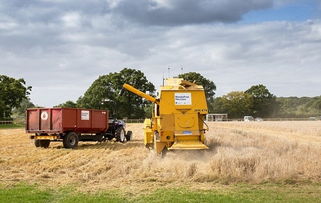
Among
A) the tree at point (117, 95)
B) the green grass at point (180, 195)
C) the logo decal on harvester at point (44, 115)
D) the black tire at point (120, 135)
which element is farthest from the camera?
the tree at point (117, 95)

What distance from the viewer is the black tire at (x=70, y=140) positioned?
22.8 metres

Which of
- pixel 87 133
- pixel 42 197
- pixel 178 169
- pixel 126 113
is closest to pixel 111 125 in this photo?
pixel 87 133

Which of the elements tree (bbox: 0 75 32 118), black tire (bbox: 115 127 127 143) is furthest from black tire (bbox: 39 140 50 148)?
tree (bbox: 0 75 32 118)

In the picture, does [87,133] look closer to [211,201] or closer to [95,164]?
[95,164]

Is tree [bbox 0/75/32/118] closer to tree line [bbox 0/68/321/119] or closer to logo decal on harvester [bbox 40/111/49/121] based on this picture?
tree line [bbox 0/68/321/119]

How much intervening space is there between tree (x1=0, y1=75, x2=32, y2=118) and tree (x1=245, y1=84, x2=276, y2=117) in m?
59.1

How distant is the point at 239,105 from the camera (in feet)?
347

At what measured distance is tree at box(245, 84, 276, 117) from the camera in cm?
10819

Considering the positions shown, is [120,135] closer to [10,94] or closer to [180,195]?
[180,195]

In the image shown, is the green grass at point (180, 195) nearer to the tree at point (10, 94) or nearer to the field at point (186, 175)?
the field at point (186, 175)

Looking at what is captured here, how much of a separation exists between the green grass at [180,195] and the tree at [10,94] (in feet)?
195

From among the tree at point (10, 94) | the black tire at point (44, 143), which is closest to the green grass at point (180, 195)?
the black tire at point (44, 143)

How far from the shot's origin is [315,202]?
29.5 ft

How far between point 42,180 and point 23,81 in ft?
209
